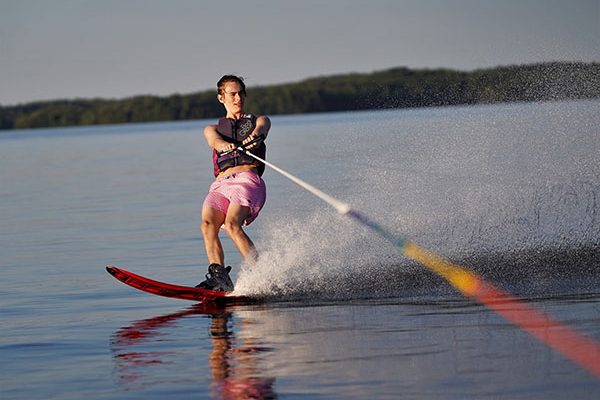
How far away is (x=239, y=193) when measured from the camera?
1064 cm

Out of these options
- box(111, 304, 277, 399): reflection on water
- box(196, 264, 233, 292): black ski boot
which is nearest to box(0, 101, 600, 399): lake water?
box(111, 304, 277, 399): reflection on water

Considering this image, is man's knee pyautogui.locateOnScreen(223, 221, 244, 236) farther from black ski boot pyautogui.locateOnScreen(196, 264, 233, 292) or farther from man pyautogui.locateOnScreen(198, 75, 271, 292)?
black ski boot pyautogui.locateOnScreen(196, 264, 233, 292)

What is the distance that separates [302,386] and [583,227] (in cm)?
576

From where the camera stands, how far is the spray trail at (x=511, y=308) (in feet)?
24.1

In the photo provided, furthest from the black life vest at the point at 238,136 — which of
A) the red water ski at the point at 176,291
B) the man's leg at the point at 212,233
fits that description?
the red water ski at the point at 176,291

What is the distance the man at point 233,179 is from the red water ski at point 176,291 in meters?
0.09

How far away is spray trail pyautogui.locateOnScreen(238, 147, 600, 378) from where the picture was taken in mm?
7332

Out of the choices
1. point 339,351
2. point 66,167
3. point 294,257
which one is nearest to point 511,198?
point 294,257

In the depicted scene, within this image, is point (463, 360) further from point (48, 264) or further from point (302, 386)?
point (48, 264)

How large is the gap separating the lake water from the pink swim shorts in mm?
521

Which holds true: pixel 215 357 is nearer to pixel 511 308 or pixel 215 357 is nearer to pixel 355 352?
pixel 355 352

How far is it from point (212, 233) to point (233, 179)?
52 centimetres

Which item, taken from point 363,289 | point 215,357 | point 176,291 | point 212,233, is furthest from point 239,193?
point 215,357

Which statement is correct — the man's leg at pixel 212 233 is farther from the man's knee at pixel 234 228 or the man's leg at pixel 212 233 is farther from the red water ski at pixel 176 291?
the red water ski at pixel 176 291
